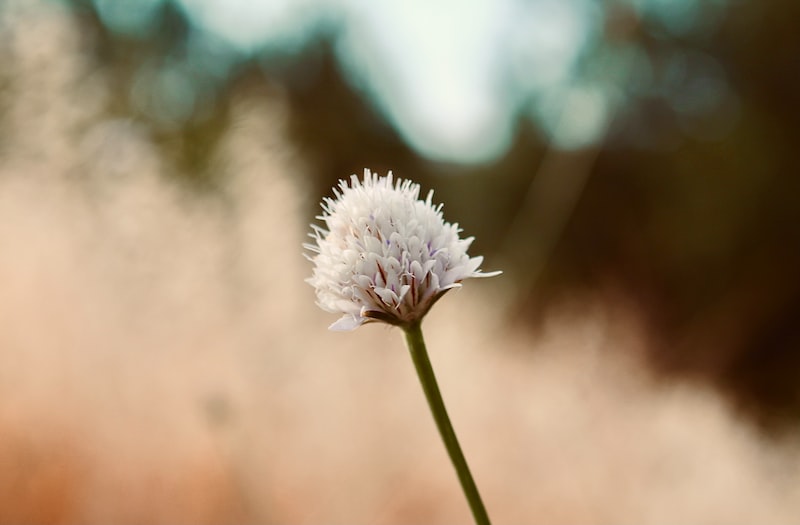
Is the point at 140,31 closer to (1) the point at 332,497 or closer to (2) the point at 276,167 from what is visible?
(2) the point at 276,167

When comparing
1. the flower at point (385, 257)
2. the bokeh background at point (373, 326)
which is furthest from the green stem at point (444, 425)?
the bokeh background at point (373, 326)

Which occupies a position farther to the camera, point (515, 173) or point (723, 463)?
point (515, 173)

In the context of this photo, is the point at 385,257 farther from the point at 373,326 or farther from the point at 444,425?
the point at 373,326

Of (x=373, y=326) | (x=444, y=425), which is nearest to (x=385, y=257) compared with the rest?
(x=444, y=425)

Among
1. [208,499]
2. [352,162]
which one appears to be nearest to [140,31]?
[352,162]

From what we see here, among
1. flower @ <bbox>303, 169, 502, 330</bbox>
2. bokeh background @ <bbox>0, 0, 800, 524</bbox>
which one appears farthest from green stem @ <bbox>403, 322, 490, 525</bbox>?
bokeh background @ <bbox>0, 0, 800, 524</bbox>

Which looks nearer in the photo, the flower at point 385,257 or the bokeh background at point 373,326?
the flower at point 385,257

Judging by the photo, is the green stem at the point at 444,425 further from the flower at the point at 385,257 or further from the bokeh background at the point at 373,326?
the bokeh background at the point at 373,326
